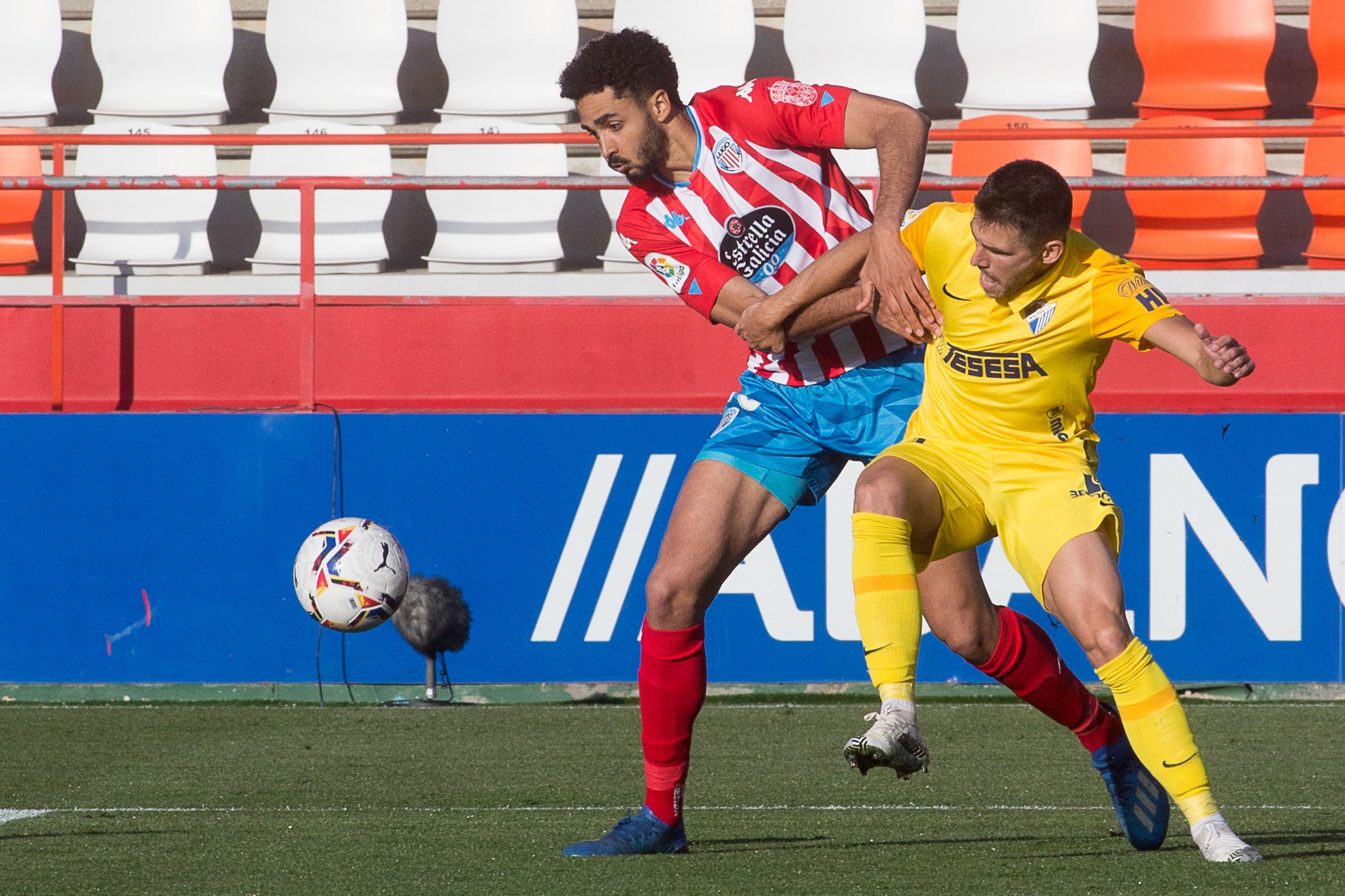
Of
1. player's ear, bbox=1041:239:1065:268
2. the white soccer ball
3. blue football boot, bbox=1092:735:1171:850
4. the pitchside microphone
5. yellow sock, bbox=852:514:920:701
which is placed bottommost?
the pitchside microphone

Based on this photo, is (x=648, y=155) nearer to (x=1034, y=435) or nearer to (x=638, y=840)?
(x=1034, y=435)

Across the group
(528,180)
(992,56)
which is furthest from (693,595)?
(992,56)

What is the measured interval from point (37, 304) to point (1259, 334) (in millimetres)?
5181

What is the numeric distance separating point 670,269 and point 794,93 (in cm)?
51

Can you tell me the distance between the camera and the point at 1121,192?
8836 millimetres

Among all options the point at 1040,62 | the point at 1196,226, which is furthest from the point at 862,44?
the point at 1196,226

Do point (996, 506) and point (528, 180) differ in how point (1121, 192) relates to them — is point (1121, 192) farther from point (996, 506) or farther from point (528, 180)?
point (996, 506)

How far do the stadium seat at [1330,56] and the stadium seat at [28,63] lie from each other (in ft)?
23.8

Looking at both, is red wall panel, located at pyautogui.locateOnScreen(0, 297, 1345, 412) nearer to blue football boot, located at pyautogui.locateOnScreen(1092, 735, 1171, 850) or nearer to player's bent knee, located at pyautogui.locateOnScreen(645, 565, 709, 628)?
player's bent knee, located at pyautogui.locateOnScreen(645, 565, 709, 628)

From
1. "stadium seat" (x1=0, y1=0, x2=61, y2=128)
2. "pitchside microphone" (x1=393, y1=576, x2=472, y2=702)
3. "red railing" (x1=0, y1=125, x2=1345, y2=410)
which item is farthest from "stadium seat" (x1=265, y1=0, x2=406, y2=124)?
"pitchside microphone" (x1=393, y1=576, x2=472, y2=702)

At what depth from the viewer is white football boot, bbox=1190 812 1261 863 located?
3.27 m

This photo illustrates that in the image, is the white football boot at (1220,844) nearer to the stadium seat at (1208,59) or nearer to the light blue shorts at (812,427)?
the light blue shorts at (812,427)

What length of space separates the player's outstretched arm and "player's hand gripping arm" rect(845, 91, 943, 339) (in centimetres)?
48

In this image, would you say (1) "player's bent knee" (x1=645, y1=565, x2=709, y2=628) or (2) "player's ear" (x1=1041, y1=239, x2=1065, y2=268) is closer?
(2) "player's ear" (x1=1041, y1=239, x2=1065, y2=268)
